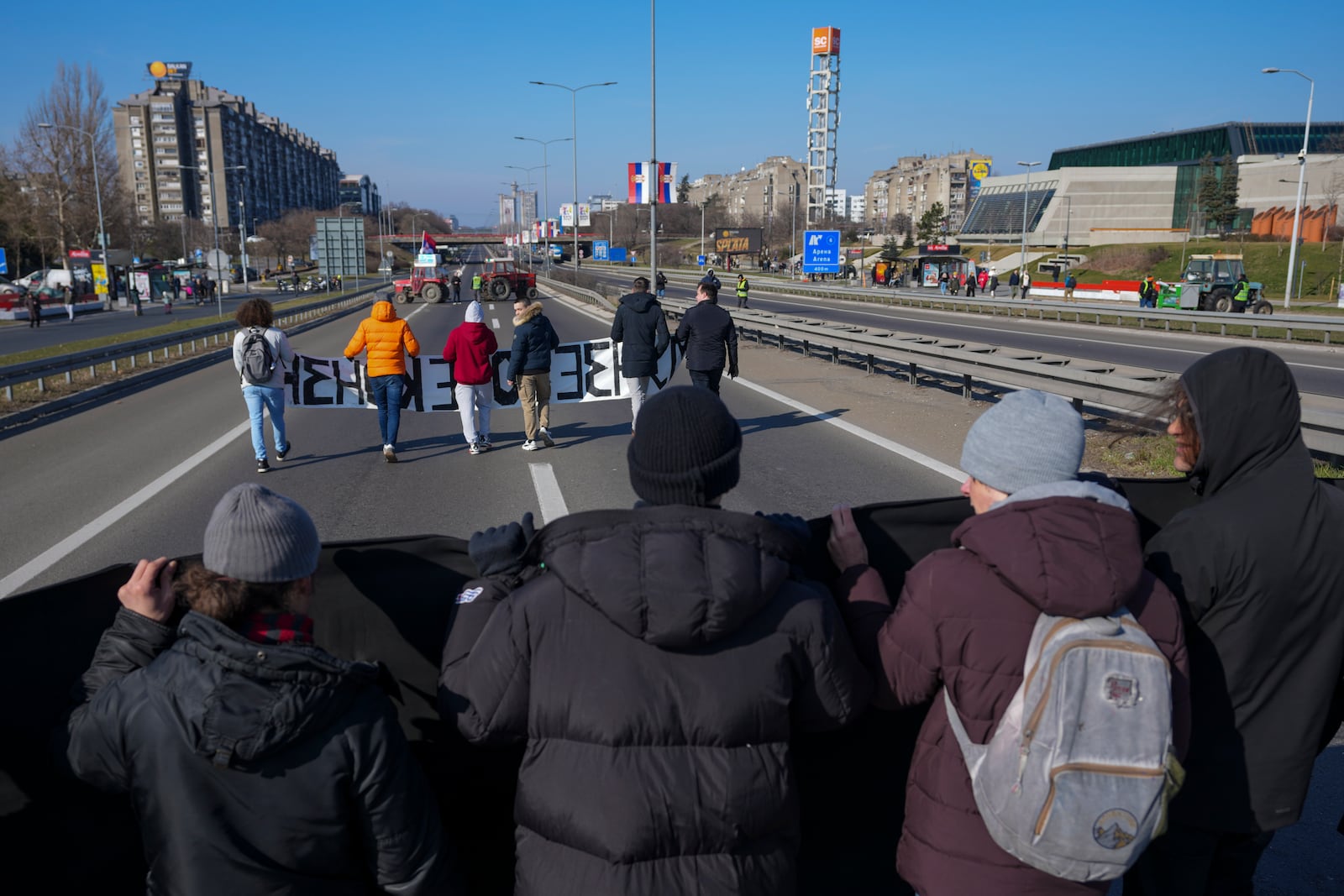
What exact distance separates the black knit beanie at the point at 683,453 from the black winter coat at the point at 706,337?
34.1 feet

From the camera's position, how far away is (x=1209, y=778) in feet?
8.03

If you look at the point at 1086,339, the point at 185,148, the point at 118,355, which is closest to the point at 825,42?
the point at 185,148

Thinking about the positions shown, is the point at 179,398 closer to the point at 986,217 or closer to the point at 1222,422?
the point at 1222,422

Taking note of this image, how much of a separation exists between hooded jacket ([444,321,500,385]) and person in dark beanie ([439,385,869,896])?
972cm

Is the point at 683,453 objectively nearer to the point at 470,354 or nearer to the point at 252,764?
the point at 252,764

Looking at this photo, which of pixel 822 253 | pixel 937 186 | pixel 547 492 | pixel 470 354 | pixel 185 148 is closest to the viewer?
pixel 547 492

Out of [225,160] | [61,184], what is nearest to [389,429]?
[61,184]

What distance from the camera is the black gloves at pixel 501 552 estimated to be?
2.21m

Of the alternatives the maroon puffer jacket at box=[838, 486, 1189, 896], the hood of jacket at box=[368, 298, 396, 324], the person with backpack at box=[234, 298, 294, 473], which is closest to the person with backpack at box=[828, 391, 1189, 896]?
the maroon puffer jacket at box=[838, 486, 1189, 896]

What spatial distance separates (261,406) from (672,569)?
403 inches

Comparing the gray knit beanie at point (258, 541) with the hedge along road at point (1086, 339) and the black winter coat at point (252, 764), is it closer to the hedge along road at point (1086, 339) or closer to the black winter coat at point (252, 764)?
the black winter coat at point (252, 764)

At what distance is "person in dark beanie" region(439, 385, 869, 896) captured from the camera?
1901 millimetres

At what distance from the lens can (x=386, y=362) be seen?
1139 cm

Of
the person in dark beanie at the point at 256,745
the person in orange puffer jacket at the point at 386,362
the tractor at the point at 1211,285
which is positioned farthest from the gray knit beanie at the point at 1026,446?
the tractor at the point at 1211,285
